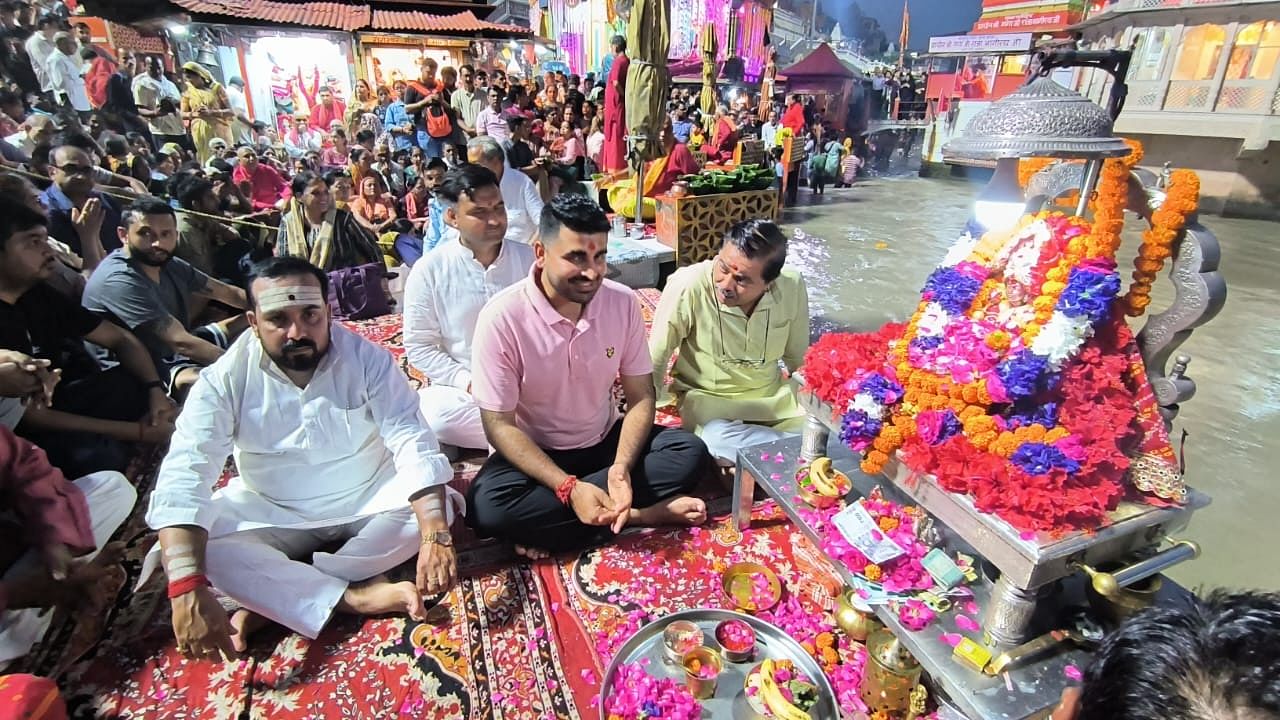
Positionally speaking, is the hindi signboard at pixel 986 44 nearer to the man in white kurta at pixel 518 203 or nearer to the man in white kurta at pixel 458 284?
the man in white kurta at pixel 518 203

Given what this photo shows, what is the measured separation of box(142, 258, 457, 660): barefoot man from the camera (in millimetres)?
2092

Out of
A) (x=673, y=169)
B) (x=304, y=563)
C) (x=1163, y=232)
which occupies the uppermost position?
(x=1163, y=232)

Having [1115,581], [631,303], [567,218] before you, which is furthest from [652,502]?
[1115,581]

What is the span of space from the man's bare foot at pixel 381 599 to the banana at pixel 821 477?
1596 millimetres

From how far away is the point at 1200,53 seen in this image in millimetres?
13750

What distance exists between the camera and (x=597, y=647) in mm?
2307

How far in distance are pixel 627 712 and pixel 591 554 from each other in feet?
3.01

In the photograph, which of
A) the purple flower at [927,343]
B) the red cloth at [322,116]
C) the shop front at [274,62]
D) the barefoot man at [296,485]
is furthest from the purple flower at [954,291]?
the shop front at [274,62]

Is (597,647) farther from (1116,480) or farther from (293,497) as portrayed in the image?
(1116,480)

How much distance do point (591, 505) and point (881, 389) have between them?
4.08 feet

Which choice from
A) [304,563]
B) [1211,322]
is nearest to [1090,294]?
[304,563]

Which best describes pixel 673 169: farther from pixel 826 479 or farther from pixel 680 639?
pixel 680 639

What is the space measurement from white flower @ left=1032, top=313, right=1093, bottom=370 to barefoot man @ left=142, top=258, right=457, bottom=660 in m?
2.22

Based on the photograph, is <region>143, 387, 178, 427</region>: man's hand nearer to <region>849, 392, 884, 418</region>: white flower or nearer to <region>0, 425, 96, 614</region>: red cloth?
<region>0, 425, 96, 614</region>: red cloth
